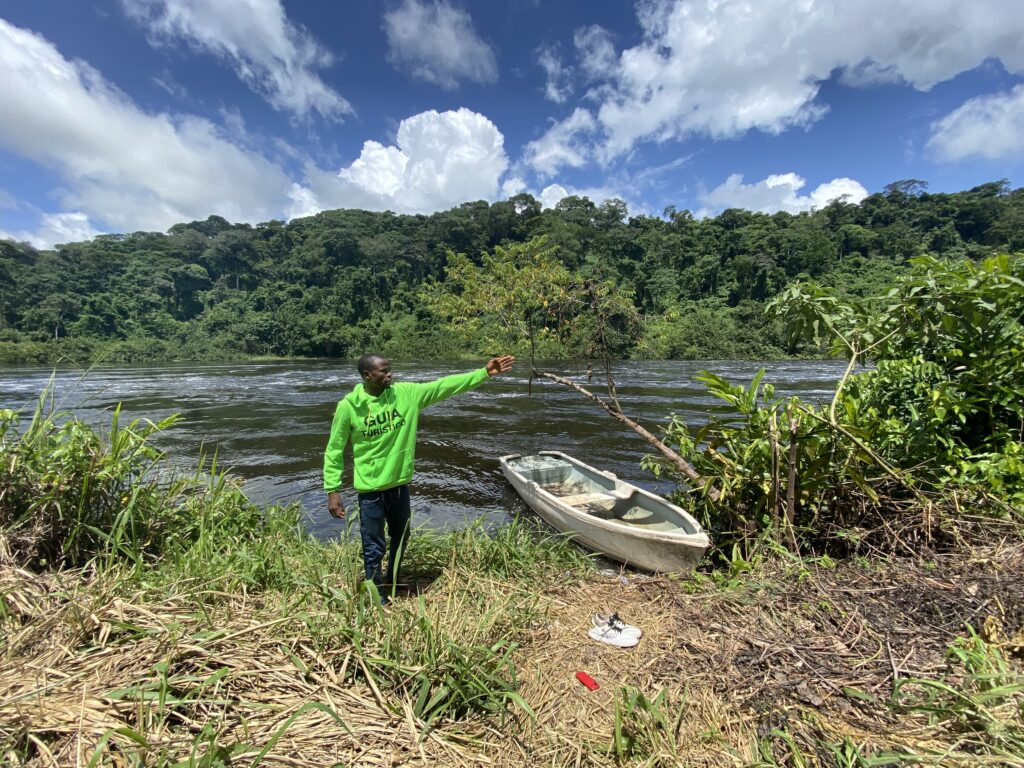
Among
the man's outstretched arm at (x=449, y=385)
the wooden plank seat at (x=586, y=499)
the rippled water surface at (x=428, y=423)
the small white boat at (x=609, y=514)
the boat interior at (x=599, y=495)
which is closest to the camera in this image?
the man's outstretched arm at (x=449, y=385)

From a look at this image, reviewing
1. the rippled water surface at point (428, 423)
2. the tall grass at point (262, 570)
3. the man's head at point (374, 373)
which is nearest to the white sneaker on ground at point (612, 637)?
the tall grass at point (262, 570)

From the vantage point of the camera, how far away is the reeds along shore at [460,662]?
1.86 m

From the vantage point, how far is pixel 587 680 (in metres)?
2.70

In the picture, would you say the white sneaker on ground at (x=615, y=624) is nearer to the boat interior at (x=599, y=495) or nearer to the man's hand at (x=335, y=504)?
the boat interior at (x=599, y=495)

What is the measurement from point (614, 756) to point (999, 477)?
3516 millimetres

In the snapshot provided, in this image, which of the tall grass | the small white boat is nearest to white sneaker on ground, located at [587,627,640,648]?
the tall grass

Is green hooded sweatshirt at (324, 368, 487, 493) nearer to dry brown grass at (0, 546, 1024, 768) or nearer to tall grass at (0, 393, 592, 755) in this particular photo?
tall grass at (0, 393, 592, 755)

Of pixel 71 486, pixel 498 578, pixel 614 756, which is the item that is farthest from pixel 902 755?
pixel 71 486

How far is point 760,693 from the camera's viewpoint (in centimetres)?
232

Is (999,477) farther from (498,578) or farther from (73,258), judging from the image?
(73,258)

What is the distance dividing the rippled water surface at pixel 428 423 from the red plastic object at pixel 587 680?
379cm

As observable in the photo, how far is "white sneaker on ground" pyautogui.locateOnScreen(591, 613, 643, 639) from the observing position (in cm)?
320

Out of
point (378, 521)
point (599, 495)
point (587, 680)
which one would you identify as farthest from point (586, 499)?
point (587, 680)

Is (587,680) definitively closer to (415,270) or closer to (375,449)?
(375,449)
